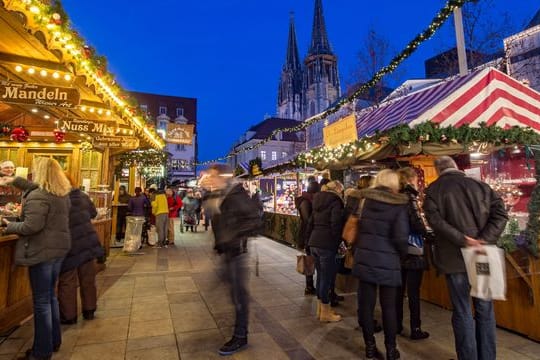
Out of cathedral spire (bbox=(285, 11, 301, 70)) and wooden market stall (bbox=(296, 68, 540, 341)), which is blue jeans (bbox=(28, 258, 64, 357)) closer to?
wooden market stall (bbox=(296, 68, 540, 341))

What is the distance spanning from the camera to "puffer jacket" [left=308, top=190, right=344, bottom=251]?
4020mm

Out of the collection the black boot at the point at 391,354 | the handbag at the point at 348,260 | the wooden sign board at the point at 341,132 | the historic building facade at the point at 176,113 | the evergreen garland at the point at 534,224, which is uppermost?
the historic building facade at the point at 176,113

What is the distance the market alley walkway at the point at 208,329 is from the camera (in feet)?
10.8

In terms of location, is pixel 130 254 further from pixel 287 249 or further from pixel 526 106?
pixel 526 106

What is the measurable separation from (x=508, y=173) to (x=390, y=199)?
4.61 m

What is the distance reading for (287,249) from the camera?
32.3ft

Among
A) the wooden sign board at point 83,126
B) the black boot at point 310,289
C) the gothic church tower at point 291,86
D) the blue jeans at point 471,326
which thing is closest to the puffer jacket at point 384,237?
the blue jeans at point 471,326

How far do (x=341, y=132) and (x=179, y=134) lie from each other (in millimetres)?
9570

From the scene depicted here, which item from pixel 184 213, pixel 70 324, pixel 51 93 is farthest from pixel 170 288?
pixel 184 213

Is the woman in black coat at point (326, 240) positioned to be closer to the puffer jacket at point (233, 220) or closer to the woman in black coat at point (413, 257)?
the woman in black coat at point (413, 257)

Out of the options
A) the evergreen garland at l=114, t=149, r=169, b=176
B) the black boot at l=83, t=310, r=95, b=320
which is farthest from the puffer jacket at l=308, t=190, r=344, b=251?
the evergreen garland at l=114, t=149, r=169, b=176

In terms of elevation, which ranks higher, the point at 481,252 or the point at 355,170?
the point at 355,170

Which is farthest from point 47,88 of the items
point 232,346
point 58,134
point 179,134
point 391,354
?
point 179,134

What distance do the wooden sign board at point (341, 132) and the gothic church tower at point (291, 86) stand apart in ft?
240
